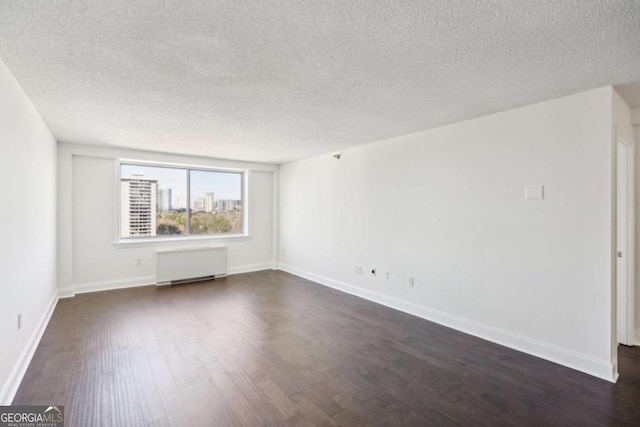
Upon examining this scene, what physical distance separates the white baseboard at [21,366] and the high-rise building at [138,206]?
80.4 inches

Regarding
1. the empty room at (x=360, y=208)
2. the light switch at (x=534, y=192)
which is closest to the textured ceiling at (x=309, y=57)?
the empty room at (x=360, y=208)

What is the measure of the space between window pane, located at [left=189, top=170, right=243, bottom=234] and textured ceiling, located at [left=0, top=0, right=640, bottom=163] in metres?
2.73

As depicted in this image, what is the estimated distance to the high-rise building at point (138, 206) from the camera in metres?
5.28

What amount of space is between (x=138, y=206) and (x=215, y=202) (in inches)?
54.9

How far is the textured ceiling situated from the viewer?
154cm

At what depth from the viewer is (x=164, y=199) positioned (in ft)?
18.7

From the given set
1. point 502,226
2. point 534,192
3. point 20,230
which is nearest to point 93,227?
point 20,230

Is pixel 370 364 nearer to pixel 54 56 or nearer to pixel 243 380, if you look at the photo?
pixel 243 380

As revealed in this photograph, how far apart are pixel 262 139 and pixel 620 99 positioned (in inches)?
151

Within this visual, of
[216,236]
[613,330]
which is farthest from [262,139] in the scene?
[613,330]

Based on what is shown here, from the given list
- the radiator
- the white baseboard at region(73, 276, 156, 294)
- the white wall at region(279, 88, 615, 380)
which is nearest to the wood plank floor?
the white wall at region(279, 88, 615, 380)

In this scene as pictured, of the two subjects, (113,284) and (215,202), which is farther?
(215,202)

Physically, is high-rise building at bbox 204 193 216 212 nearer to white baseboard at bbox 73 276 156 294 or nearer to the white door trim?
white baseboard at bbox 73 276 156 294

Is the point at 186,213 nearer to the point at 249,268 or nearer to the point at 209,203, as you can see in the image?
the point at 209,203
